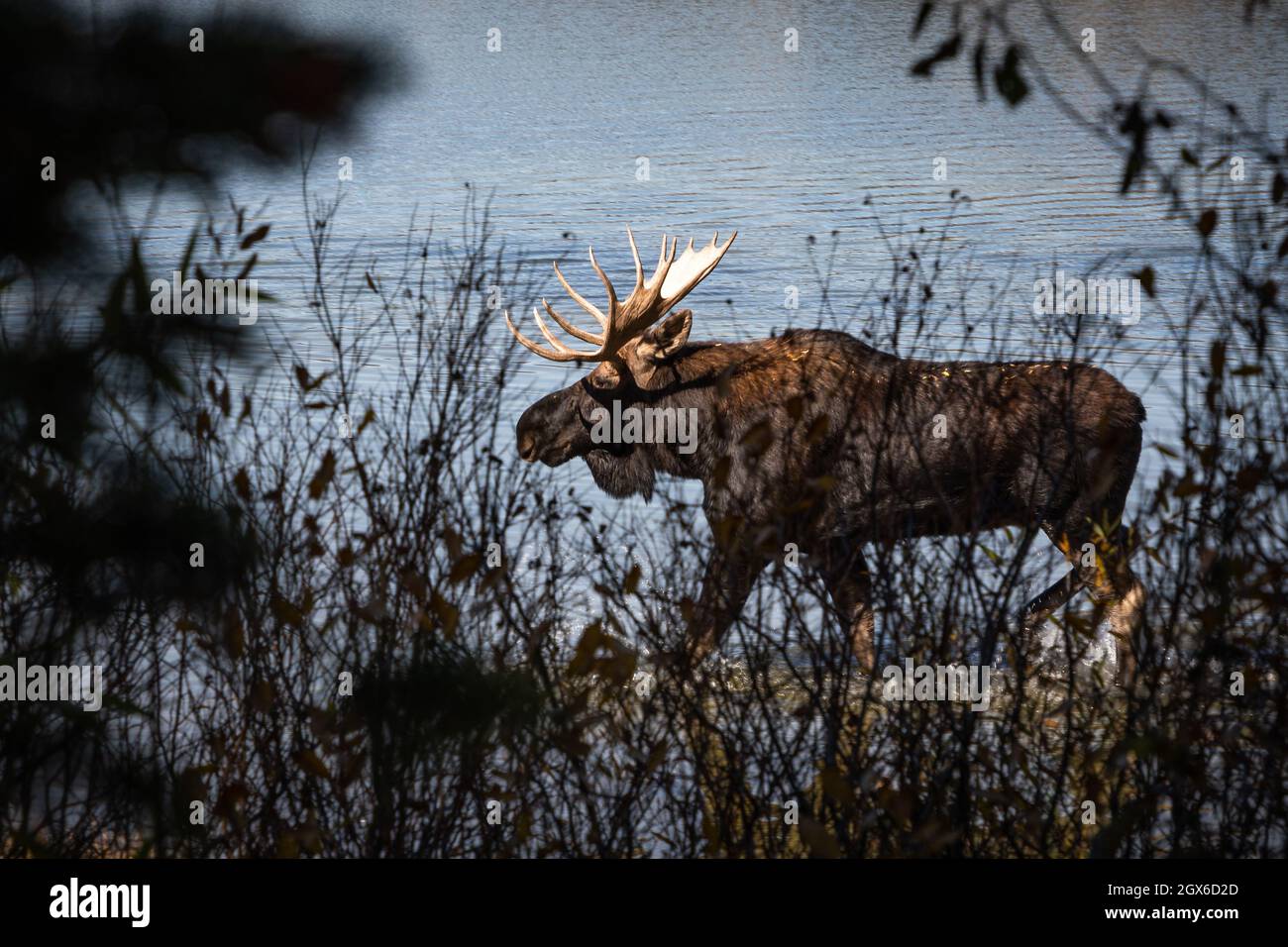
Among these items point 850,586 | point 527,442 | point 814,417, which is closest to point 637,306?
point 527,442

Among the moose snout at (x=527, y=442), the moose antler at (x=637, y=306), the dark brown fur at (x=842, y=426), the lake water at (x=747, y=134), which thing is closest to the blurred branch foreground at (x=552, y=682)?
the dark brown fur at (x=842, y=426)

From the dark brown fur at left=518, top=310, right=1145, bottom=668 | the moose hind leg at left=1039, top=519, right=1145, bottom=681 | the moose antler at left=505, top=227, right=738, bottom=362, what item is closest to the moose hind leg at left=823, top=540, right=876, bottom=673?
the dark brown fur at left=518, top=310, right=1145, bottom=668

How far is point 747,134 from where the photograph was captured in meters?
6.57

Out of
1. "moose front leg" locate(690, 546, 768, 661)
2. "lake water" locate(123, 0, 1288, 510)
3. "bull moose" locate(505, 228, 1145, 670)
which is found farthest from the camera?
"lake water" locate(123, 0, 1288, 510)

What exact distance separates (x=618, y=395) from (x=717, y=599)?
2.15 metres

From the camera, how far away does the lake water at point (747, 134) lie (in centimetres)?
613

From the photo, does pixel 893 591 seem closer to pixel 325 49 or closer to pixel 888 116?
pixel 325 49

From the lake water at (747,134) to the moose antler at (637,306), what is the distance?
148cm

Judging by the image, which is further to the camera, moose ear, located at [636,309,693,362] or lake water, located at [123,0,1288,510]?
lake water, located at [123,0,1288,510]

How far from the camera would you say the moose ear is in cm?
395

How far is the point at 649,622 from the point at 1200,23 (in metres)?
5.64

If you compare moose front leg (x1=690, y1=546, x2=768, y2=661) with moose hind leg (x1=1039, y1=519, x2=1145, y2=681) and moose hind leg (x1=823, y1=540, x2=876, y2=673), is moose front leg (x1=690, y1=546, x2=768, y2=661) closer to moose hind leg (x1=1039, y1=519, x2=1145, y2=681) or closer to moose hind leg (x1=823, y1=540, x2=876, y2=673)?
moose hind leg (x1=823, y1=540, x2=876, y2=673)

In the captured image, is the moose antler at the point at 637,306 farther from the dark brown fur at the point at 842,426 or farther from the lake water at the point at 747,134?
the lake water at the point at 747,134

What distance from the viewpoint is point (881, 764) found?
1950 mm
